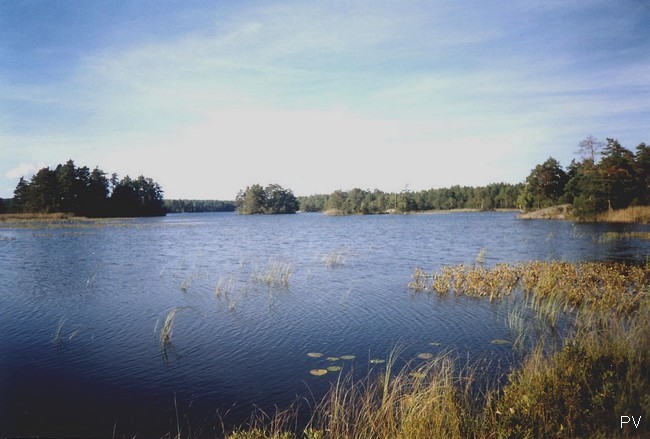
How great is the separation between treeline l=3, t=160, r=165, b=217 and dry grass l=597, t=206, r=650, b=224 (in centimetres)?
13005

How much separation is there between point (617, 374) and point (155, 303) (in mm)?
17780

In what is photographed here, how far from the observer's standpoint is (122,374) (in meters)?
10.8

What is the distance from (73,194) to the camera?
114500 mm

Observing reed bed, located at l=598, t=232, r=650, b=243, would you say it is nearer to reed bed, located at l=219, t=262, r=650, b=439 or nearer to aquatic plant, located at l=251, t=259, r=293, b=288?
aquatic plant, located at l=251, t=259, r=293, b=288

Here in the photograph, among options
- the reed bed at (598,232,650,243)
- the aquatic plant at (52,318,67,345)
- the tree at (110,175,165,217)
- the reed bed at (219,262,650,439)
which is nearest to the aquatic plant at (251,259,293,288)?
the aquatic plant at (52,318,67,345)

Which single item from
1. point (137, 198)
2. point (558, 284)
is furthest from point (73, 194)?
point (558, 284)

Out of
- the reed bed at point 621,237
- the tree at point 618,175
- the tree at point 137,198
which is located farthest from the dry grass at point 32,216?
the tree at point 618,175

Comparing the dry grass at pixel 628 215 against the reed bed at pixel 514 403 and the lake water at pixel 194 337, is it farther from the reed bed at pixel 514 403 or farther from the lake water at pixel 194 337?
the reed bed at pixel 514 403

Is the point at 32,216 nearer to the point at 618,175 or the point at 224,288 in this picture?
the point at 224,288

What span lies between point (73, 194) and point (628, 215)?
134130 mm

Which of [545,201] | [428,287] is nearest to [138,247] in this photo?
[428,287]

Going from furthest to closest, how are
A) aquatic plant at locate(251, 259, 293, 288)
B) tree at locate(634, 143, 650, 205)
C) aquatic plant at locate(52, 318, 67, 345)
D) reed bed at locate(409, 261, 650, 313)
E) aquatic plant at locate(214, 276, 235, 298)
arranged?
tree at locate(634, 143, 650, 205)
aquatic plant at locate(251, 259, 293, 288)
aquatic plant at locate(214, 276, 235, 298)
reed bed at locate(409, 261, 650, 313)
aquatic plant at locate(52, 318, 67, 345)

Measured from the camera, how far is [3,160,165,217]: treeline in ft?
356

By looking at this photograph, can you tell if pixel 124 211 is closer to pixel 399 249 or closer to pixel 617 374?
pixel 399 249
